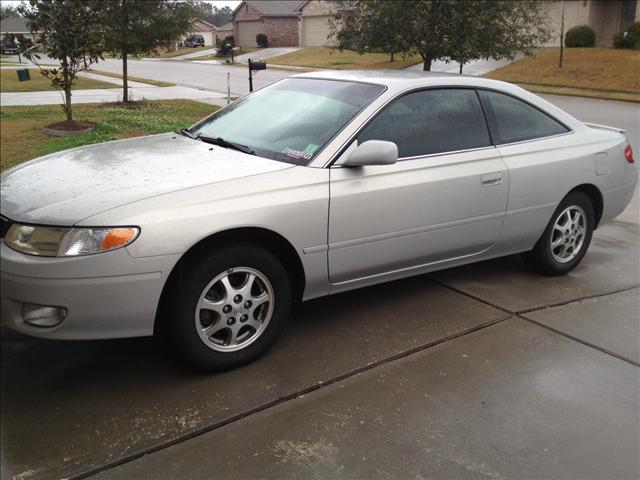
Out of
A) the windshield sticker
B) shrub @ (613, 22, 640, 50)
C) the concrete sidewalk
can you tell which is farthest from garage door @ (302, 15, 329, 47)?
the windshield sticker

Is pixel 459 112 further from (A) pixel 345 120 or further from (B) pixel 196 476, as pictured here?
(B) pixel 196 476

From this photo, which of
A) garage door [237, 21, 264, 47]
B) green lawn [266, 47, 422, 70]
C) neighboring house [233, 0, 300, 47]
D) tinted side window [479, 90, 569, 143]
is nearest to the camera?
tinted side window [479, 90, 569, 143]

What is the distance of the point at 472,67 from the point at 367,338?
105 ft

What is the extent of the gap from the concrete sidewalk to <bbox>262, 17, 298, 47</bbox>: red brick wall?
138 feet

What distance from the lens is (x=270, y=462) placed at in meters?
2.66

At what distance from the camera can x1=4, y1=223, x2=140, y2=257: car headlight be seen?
9.37 feet

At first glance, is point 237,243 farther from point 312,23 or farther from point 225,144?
point 312,23

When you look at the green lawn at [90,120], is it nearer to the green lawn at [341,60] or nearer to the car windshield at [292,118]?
the car windshield at [292,118]

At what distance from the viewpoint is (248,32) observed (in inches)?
2657

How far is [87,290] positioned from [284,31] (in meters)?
64.2

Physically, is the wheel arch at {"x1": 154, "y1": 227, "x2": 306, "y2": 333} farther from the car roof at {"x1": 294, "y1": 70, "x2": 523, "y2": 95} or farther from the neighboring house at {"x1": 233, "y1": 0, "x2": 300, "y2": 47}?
the neighboring house at {"x1": 233, "y1": 0, "x2": 300, "y2": 47}

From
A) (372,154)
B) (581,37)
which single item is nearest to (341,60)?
(581,37)

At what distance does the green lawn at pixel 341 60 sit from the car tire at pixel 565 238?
3055 centimetres

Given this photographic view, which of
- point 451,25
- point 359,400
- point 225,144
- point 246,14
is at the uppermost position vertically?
point 246,14
